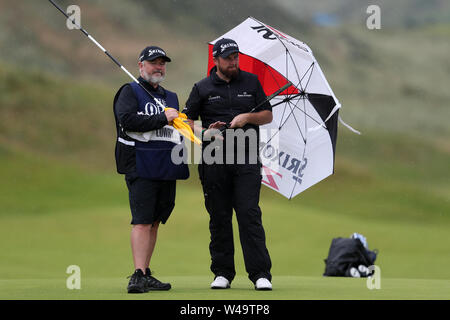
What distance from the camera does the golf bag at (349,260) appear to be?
10734 millimetres

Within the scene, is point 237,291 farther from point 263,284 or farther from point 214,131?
point 214,131

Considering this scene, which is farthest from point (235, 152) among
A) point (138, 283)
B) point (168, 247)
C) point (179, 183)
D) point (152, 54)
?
point (179, 183)

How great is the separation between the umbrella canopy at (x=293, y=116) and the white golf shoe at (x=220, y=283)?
1.14 meters

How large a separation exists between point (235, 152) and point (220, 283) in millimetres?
1153

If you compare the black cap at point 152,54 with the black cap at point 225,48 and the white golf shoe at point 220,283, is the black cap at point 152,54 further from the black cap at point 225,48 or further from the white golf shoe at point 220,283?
the white golf shoe at point 220,283

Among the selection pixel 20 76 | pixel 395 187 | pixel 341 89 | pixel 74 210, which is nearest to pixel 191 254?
pixel 74 210

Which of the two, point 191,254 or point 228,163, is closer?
point 228,163

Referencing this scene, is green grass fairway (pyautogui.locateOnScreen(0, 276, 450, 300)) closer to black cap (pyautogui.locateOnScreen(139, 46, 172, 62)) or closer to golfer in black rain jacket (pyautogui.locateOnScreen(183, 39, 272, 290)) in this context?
golfer in black rain jacket (pyautogui.locateOnScreen(183, 39, 272, 290))

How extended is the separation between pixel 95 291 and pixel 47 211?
19.0 meters

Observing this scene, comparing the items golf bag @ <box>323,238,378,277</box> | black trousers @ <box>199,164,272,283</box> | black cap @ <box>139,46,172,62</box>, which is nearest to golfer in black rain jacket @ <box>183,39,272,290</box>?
black trousers @ <box>199,164,272,283</box>

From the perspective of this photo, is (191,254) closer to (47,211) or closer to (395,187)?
(47,211)

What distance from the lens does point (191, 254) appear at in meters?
17.8

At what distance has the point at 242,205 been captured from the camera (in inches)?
271
